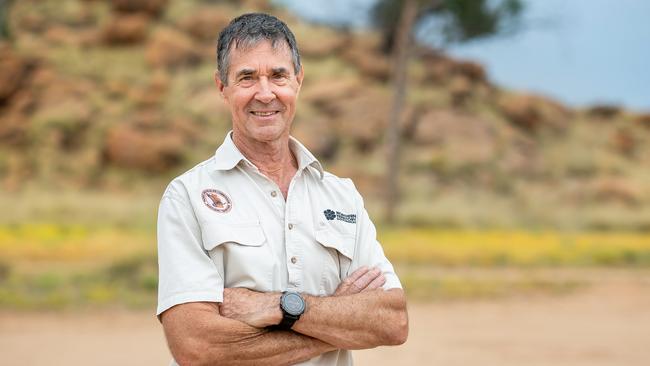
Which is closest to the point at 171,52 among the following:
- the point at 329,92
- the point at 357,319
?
the point at 329,92

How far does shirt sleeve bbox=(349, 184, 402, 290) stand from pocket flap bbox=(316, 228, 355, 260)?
54 millimetres

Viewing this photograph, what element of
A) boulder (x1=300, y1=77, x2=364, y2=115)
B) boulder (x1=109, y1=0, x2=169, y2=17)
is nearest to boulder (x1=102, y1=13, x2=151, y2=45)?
boulder (x1=109, y1=0, x2=169, y2=17)

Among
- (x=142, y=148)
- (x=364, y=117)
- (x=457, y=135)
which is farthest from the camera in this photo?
(x=457, y=135)

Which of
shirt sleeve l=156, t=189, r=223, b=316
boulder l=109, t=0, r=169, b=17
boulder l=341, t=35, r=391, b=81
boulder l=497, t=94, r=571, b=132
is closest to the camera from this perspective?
shirt sleeve l=156, t=189, r=223, b=316

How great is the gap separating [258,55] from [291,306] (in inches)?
28.4

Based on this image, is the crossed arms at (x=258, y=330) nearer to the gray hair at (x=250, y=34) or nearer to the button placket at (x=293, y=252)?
the button placket at (x=293, y=252)

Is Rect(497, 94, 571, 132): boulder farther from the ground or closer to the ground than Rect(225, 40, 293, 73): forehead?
farther from the ground

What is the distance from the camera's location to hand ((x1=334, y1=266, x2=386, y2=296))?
8.40 ft

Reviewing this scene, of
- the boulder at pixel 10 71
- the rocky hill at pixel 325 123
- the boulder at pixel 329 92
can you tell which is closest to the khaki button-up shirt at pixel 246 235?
the rocky hill at pixel 325 123

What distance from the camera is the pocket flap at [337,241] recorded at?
8.19 feet

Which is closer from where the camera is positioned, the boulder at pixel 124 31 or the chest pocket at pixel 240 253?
the chest pocket at pixel 240 253

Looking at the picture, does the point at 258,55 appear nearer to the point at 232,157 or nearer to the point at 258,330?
the point at 232,157

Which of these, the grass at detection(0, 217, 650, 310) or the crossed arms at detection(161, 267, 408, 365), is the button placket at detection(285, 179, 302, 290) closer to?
the crossed arms at detection(161, 267, 408, 365)

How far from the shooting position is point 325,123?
25234mm
